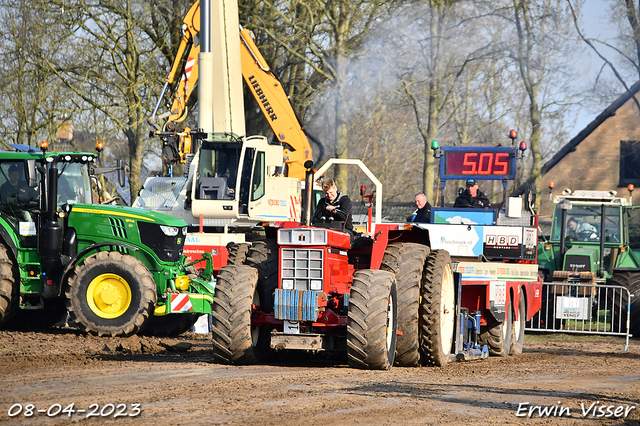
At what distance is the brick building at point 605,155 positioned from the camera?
111 feet

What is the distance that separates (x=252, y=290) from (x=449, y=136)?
29860mm

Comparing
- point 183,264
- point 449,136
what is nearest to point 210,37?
point 183,264

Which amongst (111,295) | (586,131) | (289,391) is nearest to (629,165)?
(586,131)

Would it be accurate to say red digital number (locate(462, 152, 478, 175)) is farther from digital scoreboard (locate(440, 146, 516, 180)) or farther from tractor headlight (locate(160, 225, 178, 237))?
tractor headlight (locate(160, 225, 178, 237))

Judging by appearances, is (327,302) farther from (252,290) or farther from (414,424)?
(414,424)

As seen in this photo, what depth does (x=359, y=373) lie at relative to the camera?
26.6 ft

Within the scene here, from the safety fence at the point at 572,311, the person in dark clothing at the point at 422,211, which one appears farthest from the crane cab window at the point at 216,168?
the safety fence at the point at 572,311

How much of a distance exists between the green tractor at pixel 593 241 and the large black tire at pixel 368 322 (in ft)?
26.6

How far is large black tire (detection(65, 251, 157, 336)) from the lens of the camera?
38.0 feet

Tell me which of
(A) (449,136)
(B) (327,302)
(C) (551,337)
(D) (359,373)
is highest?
(A) (449,136)

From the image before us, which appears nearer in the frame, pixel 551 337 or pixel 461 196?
pixel 461 196

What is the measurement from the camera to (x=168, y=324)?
12.8 metres

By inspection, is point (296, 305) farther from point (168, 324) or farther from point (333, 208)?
point (168, 324)

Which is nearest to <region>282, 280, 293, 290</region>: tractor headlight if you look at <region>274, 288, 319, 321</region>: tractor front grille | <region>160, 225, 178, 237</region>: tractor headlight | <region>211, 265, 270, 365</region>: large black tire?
<region>274, 288, 319, 321</region>: tractor front grille
